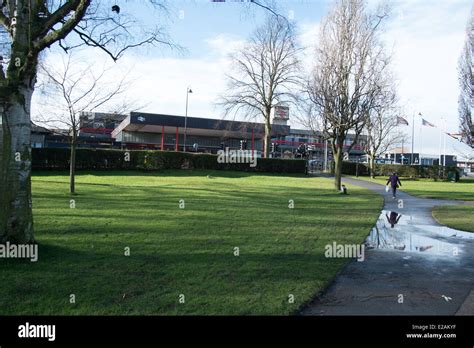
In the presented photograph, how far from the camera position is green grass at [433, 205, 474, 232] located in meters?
12.9

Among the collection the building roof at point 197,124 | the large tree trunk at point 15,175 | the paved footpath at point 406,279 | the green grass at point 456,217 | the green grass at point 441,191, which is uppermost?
the building roof at point 197,124

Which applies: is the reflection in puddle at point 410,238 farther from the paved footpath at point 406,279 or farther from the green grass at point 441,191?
the green grass at point 441,191

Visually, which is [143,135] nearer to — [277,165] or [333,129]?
[277,165]

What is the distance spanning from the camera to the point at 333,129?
974 inches

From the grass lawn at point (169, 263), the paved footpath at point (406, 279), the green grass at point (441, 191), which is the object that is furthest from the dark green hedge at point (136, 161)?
the paved footpath at point (406, 279)

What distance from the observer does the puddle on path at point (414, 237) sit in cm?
935

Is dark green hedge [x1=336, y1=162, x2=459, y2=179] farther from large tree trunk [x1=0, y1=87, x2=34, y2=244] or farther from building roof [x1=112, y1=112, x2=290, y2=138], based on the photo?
large tree trunk [x1=0, y1=87, x2=34, y2=244]

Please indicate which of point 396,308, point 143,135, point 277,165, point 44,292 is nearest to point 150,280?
point 44,292

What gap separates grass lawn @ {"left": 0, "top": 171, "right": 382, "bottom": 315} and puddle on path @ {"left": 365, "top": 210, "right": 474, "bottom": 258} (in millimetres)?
493

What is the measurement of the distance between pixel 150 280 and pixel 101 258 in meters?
1.44

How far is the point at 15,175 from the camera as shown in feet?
22.7

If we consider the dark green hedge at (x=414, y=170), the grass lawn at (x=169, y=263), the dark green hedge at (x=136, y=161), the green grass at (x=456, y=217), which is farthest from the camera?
the dark green hedge at (x=414, y=170)

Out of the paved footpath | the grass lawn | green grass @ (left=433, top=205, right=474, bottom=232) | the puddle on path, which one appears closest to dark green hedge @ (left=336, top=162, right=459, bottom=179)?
green grass @ (left=433, top=205, right=474, bottom=232)

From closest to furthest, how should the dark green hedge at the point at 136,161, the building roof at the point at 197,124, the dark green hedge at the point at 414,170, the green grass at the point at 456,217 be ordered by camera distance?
the green grass at the point at 456,217, the dark green hedge at the point at 136,161, the building roof at the point at 197,124, the dark green hedge at the point at 414,170
